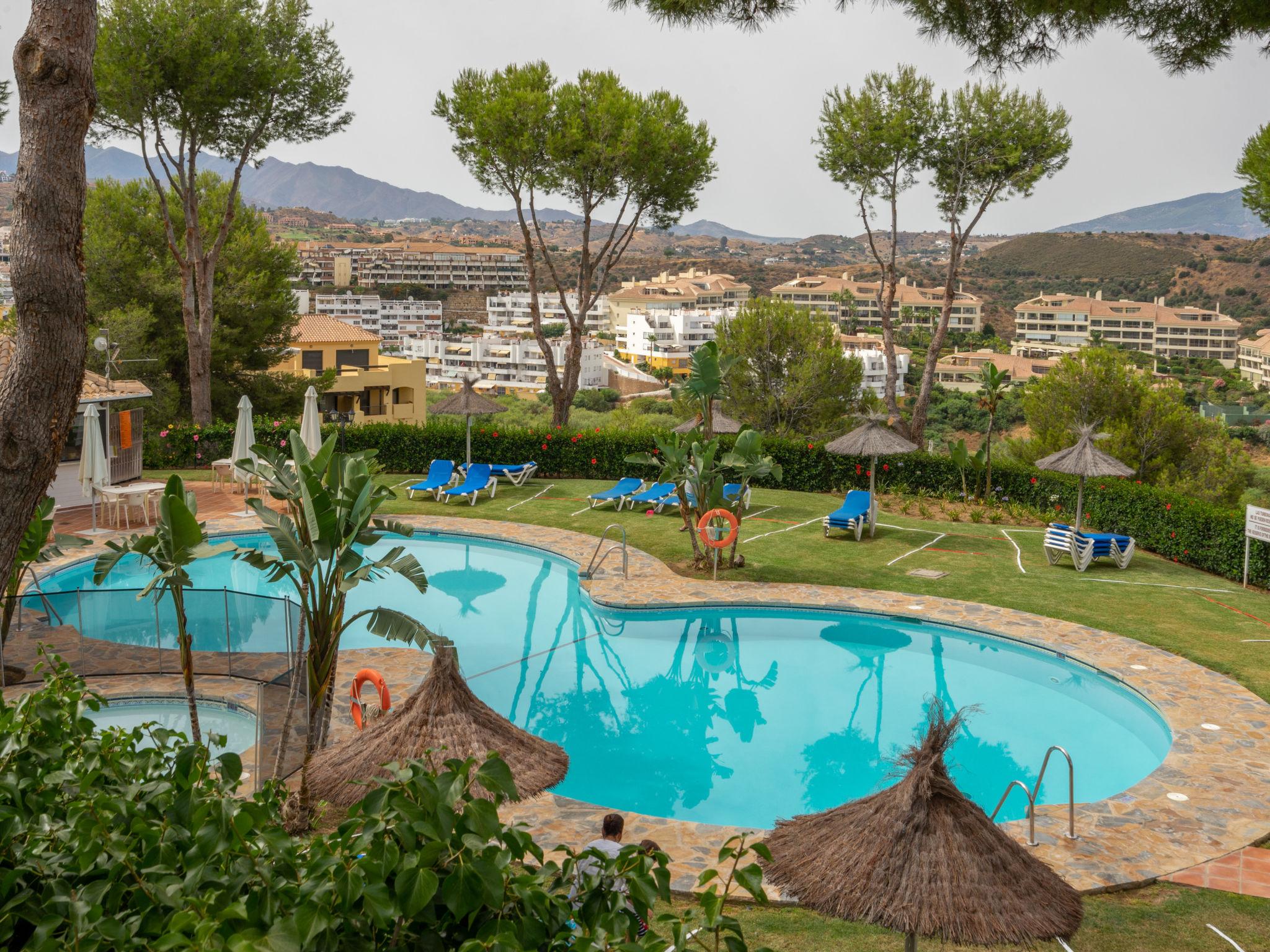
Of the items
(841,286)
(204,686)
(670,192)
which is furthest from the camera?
(841,286)

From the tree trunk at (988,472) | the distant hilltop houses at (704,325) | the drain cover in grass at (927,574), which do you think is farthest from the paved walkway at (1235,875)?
the distant hilltop houses at (704,325)

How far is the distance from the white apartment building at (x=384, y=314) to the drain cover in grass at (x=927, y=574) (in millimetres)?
125149

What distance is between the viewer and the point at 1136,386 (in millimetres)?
30703

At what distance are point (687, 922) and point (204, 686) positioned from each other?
9371 millimetres

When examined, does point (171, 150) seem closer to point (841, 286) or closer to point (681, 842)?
point (681, 842)

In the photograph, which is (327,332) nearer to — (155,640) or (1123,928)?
(155,640)

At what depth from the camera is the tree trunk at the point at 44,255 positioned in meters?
4.74

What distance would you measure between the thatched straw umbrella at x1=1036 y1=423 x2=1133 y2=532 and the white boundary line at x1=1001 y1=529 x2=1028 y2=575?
3.37 feet

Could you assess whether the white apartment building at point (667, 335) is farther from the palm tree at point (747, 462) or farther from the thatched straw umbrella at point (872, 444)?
the palm tree at point (747, 462)

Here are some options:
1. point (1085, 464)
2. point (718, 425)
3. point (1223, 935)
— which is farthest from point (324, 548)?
point (718, 425)

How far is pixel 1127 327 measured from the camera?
399 feet

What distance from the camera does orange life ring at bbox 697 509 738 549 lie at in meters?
15.7

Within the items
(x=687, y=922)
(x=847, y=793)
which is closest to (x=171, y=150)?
(x=847, y=793)

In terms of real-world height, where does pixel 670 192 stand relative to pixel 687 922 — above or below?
above
